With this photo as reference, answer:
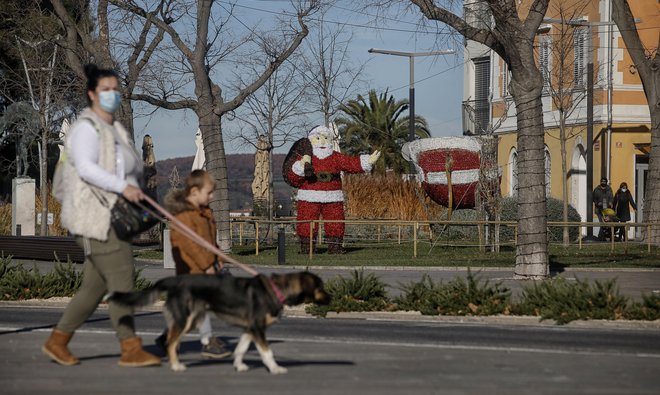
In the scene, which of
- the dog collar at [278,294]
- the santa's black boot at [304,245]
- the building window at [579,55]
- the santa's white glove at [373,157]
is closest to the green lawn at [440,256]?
the santa's black boot at [304,245]

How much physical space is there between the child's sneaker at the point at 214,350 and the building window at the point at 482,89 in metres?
41.6

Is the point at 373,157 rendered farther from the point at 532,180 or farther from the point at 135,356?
the point at 135,356

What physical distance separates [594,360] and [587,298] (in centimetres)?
406

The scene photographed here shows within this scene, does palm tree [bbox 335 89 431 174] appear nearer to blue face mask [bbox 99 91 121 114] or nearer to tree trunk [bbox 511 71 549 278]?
tree trunk [bbox 511 71 549 278]

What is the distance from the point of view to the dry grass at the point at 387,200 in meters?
40.2

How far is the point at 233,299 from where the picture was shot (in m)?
9.19

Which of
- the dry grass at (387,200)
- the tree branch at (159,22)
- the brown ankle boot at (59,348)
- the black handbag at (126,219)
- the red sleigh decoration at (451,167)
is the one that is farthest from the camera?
the dry grass at (387,200)

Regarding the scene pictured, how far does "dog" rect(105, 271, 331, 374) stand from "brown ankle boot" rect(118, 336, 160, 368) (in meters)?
0.24

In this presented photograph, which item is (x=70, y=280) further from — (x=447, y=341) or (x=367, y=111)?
(x=367, y=111)

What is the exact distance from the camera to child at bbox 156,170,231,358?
33.2ft

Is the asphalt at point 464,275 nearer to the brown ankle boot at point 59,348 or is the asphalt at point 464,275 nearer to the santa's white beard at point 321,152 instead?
the santa's white beard at point 321,152

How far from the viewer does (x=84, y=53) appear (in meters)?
33.8

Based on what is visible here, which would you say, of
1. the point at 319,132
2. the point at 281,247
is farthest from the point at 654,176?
the point at 281,247

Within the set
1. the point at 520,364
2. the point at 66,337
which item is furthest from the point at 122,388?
the point at 520,364
